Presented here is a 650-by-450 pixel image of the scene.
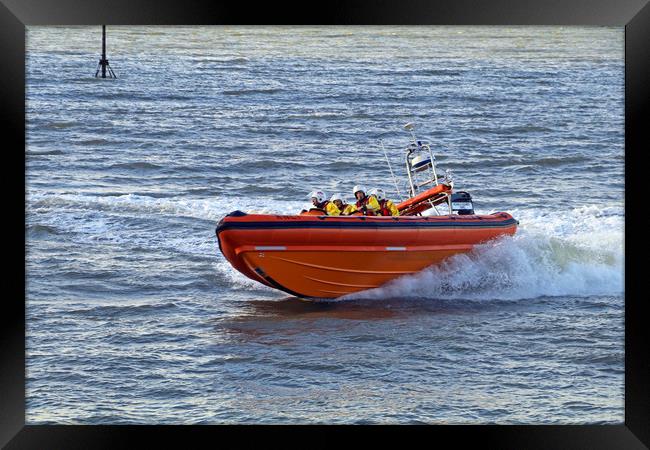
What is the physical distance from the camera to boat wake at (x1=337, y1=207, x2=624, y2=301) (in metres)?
10.2

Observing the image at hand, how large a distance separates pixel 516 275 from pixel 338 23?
489cm

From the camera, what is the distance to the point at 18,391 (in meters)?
6.42

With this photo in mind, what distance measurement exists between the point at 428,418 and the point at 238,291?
3.31 m

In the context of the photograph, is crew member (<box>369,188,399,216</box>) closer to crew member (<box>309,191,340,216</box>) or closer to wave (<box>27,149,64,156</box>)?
crew member (<box>309,191,340,216</box>)

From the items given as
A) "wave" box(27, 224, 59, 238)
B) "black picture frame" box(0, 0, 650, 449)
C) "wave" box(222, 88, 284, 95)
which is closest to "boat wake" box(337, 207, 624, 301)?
"black picture frame" box(0, 0, 650, 449)

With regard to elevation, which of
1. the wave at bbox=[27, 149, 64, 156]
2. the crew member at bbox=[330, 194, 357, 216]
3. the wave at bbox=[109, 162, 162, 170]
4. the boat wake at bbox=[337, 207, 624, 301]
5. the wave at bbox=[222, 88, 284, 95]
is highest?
the wave at bbox=[222, 88, 284, 95]

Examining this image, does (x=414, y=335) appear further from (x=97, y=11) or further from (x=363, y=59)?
(x=363, y=59)

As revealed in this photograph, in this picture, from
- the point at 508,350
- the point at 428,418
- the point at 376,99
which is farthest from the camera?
the point at 376,99

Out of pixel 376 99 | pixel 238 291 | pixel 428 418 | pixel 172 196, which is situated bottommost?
pixel 428 418

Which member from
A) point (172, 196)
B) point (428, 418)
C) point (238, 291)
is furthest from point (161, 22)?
point (172, 196)

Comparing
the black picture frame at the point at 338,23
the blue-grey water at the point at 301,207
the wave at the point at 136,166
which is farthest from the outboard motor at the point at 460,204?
the wave at the point at 136,166

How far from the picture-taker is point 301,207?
15086mm

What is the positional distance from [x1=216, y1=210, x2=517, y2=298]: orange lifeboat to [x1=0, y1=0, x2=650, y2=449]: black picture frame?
3191 millimetres

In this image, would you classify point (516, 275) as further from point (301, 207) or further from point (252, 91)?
point (252, 91)
